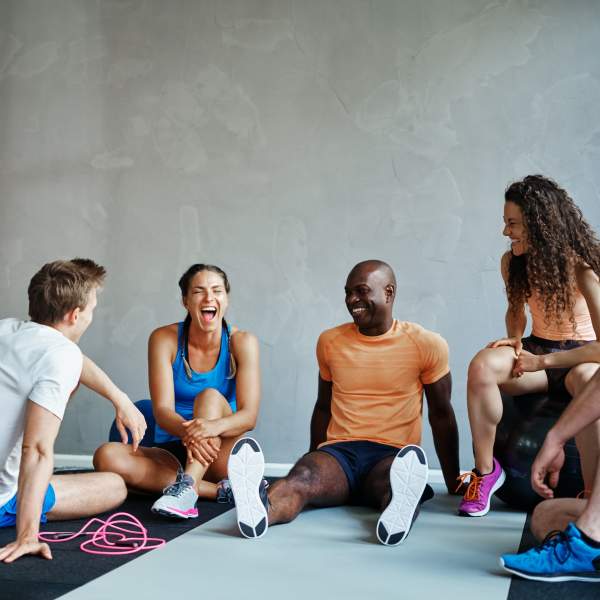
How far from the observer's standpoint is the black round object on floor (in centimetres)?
288

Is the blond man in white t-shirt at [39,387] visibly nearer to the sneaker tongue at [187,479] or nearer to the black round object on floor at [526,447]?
the sneaker tongue at [187,479]

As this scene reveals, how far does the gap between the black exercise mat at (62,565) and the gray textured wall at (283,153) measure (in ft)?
5.33

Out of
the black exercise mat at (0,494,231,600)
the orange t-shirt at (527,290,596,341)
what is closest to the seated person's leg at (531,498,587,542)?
the orange t-shirt at (527,290,596,341)

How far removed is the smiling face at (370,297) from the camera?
10.2 feet

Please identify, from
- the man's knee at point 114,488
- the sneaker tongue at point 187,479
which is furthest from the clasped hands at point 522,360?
the man's knee at point 114,488

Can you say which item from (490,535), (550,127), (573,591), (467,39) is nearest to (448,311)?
(550,127)

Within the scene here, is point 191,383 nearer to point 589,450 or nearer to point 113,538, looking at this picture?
point 113,538

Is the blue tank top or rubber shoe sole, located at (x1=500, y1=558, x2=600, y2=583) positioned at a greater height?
the blue tank top

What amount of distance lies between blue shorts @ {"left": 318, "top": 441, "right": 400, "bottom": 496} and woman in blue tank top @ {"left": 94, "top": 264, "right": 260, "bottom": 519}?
393 mm

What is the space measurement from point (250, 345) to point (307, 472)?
0.71m

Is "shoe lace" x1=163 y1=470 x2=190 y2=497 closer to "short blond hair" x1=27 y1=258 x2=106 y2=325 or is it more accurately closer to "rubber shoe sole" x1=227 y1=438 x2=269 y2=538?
"rubber shoe sole" x1=227 y1=438 x2=269 y2=538

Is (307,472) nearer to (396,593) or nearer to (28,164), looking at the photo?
(396,593)

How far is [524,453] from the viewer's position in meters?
2.94

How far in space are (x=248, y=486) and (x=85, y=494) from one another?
26.8 inches
